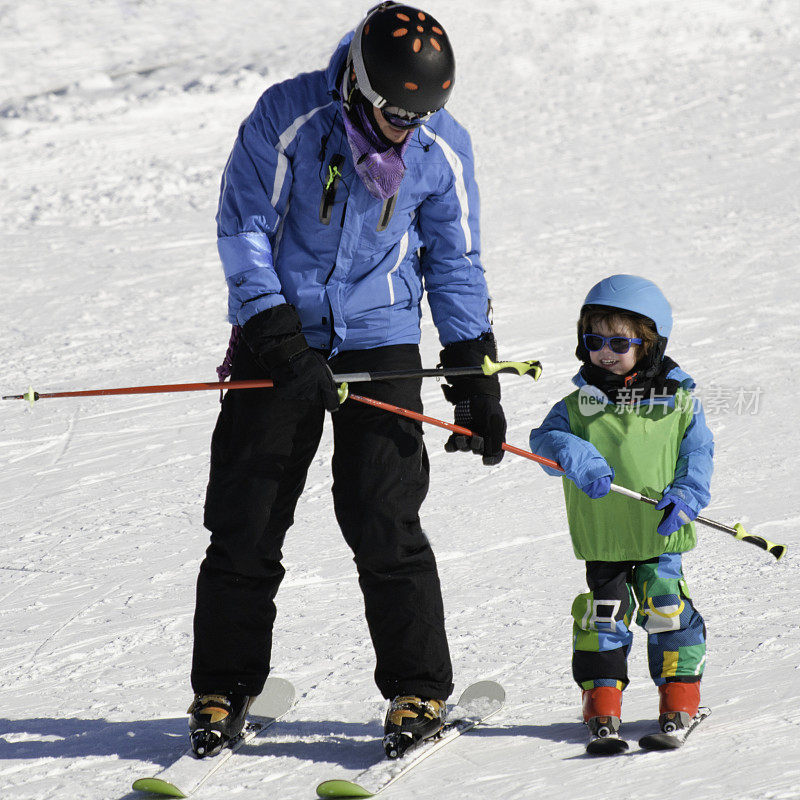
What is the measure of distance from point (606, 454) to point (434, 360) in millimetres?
4328

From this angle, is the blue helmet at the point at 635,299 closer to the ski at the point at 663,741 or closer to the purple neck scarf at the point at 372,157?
the purple neck scarf at the point at 372,157

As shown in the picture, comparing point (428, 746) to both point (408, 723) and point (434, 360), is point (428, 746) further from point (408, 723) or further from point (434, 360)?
point (434, 360)

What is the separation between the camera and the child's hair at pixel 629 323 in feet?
9.90

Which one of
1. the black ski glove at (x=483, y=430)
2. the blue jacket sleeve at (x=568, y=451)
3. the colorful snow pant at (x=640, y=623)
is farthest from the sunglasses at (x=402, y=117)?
the colorful snow pant at (x=640, y=623)

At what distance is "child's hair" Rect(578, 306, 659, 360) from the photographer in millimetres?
3018

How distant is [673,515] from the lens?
2898 millimetres

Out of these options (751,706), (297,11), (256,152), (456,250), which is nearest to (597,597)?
(751,706)

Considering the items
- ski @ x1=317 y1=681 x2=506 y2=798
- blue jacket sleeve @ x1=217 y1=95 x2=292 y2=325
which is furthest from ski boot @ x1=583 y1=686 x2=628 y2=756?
blue jacket sleeve @ x1=217 y1=95 x2=292 y2=325

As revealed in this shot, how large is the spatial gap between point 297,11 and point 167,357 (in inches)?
402

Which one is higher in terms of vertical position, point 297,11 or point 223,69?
point 297,11

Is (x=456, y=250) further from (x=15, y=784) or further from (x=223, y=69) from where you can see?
(x=223, y=69)

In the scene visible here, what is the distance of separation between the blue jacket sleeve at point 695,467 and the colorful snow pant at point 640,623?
213 millimetres

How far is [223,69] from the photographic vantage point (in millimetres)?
14023

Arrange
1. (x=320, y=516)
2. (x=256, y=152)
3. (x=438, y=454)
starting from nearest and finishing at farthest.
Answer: (x=256, y=152) < (x=320, y=516) < (x=438, y=454)
